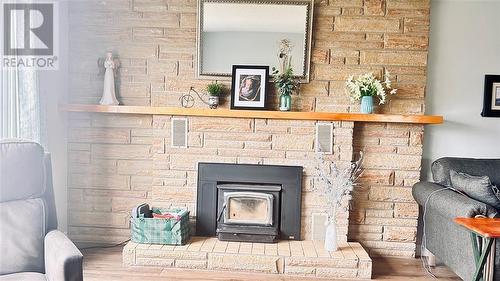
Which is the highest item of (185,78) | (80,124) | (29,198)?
(185,78)

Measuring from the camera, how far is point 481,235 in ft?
7.61

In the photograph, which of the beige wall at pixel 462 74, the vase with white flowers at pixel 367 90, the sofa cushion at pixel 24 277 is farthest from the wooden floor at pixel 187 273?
the vase with white flowers at pixel 367 90

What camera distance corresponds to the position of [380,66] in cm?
376

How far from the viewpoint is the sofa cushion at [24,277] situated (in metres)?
1.96

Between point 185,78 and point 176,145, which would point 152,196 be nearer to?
point 176,145

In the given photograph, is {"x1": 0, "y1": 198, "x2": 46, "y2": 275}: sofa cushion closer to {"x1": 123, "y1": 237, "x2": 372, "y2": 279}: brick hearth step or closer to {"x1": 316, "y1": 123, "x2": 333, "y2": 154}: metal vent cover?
{"x1": 123, "y1": 237, "x2": 372, "y2": 279}: brick hearth step

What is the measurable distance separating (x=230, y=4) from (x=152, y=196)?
1.80 m

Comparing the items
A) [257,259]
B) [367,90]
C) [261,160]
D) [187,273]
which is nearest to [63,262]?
[187,273]

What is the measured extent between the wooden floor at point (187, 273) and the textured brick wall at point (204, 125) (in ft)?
0.97

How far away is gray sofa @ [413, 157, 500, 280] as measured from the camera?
2.75 m

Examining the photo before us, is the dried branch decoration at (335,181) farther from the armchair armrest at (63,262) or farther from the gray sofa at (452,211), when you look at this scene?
the armchair armrest at (63,262)

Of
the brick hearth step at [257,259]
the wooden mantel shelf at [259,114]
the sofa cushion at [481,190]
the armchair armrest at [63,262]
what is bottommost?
the brick hearth step at [257,259]

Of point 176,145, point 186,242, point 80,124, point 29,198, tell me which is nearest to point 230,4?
point 176,145

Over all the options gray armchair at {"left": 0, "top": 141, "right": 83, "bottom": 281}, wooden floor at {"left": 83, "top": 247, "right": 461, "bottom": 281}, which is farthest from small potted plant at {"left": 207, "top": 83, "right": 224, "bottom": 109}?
gray armchair at {"left": 0, "top": 141, "right": 83, "bottom": 281}
